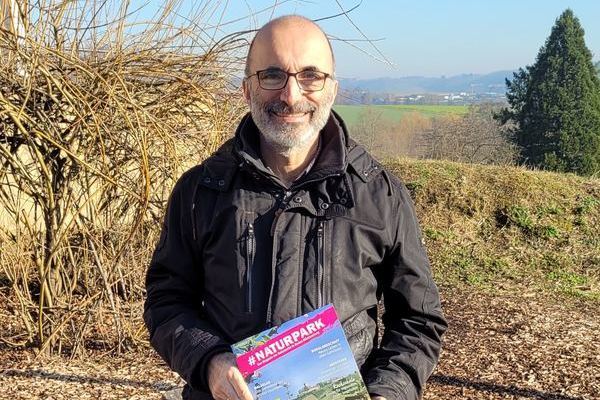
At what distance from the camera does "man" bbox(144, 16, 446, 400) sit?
1965 mm

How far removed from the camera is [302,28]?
6.66 ft

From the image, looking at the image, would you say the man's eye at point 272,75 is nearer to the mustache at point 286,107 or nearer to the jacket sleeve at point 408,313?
the mustache at point 286,107

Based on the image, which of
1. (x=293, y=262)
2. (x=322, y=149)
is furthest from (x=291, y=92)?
(x=293, y=262)

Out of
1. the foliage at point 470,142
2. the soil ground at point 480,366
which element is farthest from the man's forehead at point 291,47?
the foliage at point 470,142

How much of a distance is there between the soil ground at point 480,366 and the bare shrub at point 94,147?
280 millimetres

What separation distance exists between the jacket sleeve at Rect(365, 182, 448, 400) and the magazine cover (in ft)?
0.85

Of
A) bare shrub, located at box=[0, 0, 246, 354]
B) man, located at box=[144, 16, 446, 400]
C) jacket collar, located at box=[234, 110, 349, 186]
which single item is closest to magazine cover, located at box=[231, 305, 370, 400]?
man, located at box=[144, 16, 446, 400]

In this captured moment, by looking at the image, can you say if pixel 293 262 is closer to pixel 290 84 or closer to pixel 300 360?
pixel 300 360

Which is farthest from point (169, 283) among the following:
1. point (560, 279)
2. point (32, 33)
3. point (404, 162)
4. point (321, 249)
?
point (404, 162)

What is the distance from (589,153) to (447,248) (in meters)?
17.7

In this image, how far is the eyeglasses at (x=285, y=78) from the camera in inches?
78.8

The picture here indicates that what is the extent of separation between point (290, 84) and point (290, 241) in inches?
15.9

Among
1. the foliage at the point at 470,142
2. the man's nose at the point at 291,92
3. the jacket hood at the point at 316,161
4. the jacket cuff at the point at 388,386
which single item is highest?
the man's nose at the point at 291,92

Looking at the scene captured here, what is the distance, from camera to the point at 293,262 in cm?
195
